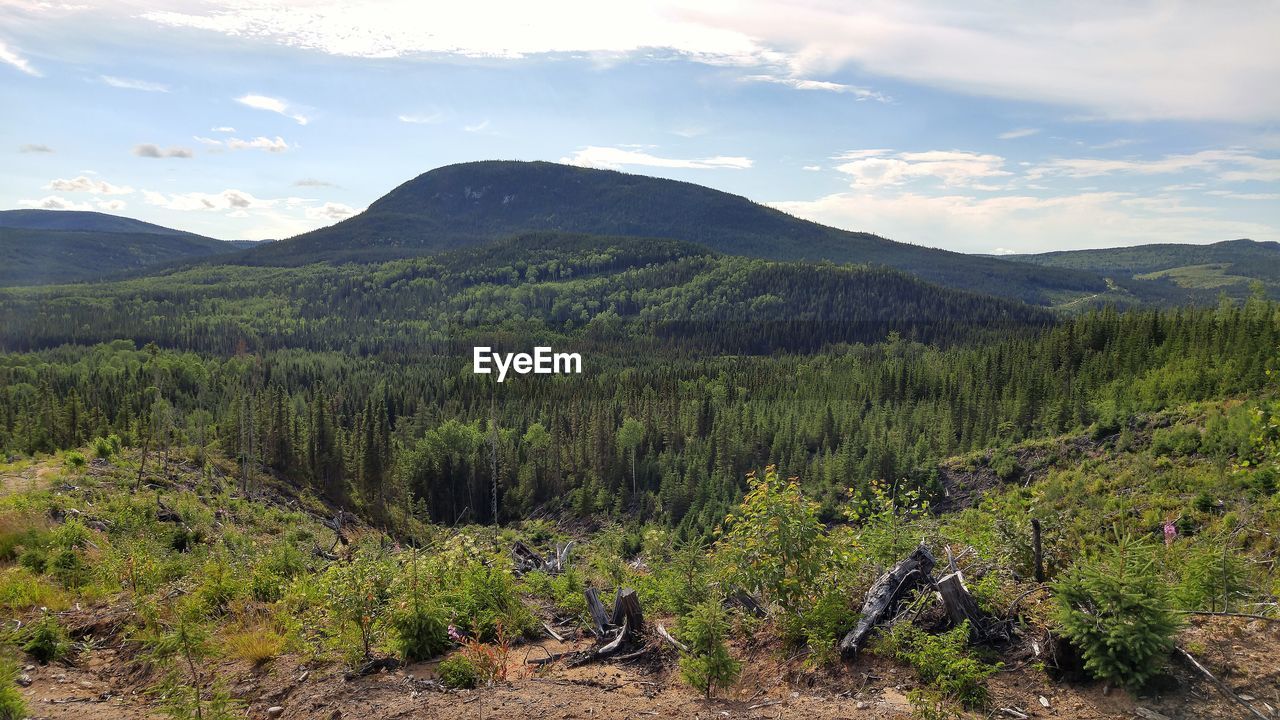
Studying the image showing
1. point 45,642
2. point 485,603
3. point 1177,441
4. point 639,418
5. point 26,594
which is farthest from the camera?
point 639,418

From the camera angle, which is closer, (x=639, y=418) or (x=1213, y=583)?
(x=1213, y=583)

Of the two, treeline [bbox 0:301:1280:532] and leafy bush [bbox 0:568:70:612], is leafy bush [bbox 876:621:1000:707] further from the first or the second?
treeline [bbox 0:301:1280:532]

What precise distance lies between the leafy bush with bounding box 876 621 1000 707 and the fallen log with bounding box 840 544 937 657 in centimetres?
41

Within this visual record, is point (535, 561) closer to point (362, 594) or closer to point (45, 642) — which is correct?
point (362, 594)

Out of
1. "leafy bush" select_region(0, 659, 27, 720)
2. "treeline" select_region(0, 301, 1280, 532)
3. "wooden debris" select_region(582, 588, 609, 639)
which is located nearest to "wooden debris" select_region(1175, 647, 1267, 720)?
"wooden debris" select_region(582, 588, 609, 639)

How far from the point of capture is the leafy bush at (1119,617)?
8156 mm

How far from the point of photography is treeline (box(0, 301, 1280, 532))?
206 ft

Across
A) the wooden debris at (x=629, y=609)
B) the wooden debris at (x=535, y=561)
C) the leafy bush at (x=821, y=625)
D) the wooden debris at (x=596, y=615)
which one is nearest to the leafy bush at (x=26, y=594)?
the wooden debris at (x=535, y=561)

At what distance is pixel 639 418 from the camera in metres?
106

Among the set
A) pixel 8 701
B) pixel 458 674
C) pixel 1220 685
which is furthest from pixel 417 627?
pixel 1220 685

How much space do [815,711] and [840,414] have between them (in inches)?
3628

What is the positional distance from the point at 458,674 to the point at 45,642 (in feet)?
26.1

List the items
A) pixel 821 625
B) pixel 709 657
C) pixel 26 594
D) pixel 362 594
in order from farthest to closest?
pixel 26 594, pixel 362 594, pixel 821 625, pixel 709 657

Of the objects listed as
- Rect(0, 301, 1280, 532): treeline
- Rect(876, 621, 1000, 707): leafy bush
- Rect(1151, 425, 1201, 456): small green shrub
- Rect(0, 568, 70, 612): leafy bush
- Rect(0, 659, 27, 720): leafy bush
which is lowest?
Rect(0, 301, 1280, 532): treeline
